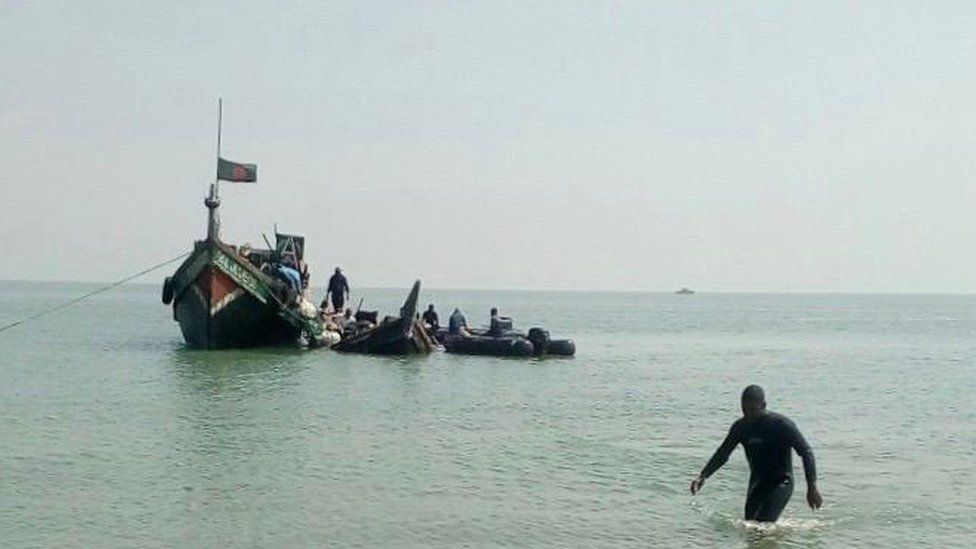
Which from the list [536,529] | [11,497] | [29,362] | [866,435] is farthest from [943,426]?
[29,362]

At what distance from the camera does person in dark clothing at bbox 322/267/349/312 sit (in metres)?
40.0

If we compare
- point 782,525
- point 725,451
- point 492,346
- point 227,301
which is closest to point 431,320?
point 492,346

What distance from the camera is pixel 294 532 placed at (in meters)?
12.0

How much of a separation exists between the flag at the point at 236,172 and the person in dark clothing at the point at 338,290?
217 inches

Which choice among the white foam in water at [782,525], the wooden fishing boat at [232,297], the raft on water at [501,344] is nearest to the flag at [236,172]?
the wooden fishing boat at [232,297]

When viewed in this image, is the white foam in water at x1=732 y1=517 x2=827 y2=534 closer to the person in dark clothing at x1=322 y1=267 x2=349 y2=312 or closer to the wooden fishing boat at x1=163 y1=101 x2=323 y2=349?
the wooden fishing boat at x1=163 y1=101 x2=323 y2=349

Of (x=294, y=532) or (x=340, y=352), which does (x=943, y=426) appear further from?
(x=340, y=352)

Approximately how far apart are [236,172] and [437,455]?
2020 centimetres

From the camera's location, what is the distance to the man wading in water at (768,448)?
10.4 metres

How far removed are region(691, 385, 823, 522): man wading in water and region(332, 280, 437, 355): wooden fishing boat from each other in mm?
25832

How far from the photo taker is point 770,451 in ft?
34.7

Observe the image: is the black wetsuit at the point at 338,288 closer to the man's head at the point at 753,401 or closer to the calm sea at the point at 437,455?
the calm sea at the point at 437,455

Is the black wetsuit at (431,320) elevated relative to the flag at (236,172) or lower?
lower

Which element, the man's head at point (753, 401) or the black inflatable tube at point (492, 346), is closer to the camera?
the man's head at point (753, 401)
